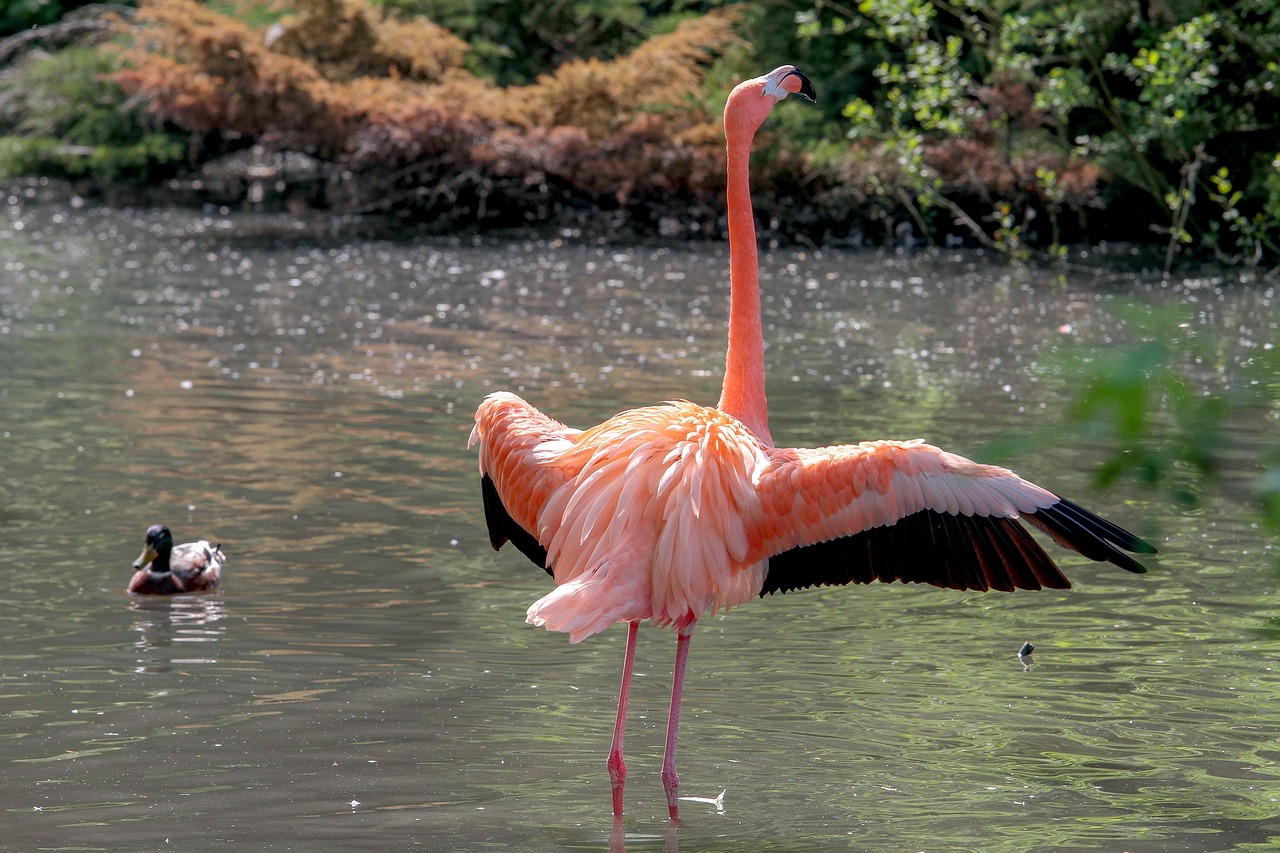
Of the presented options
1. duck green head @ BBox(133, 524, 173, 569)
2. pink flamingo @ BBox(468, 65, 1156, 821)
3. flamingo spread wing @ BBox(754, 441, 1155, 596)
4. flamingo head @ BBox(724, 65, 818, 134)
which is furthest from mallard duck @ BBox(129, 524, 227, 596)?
flamingo spread wing @ BBox(754, 441, 1155, 596)

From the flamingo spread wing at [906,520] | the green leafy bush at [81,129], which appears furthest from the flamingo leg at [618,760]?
the green leafy bush at [81,129]

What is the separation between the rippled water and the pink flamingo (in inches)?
23.3

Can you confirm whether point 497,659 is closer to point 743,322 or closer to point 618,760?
point 618,760

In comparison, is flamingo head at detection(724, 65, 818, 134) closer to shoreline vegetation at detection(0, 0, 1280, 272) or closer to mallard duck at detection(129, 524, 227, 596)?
mallard duck at detection(129, 524, 227, 596)

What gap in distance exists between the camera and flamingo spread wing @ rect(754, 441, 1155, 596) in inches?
145

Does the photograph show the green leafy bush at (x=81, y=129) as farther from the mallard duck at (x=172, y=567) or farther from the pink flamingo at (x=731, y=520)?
the pink flamingo at (x=731, y=520)

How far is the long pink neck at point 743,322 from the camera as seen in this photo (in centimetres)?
462

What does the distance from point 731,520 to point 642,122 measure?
17.2m

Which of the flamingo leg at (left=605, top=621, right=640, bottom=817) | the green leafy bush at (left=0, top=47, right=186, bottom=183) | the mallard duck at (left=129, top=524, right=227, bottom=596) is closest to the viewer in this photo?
the flamingo leg at (left=605, top=621, right=640, bottom=817)

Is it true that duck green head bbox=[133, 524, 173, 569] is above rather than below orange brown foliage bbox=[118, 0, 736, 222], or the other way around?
below

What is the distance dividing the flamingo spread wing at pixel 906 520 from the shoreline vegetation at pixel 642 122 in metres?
12.1

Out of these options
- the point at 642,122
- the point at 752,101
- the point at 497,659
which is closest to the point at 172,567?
the point at 497,659

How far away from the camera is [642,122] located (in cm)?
2058

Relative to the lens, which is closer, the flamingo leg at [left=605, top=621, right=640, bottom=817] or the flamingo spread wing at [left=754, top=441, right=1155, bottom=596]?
the flamingo spread wing at [left=754, top=441, right=1155, bottom=596]
